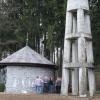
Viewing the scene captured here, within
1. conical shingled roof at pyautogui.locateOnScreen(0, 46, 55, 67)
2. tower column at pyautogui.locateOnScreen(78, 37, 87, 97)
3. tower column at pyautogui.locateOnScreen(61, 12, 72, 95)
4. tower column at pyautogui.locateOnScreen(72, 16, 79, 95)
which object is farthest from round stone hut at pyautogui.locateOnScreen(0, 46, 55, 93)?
tower column at pyautogui.locateOnScreen(78, 37, 87, 97)

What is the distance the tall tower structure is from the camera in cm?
3297

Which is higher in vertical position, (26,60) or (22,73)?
(26,60)

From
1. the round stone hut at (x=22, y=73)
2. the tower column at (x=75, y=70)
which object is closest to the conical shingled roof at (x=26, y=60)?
the round stone hut at (x=22, y=73)

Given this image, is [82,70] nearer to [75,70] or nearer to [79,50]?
[79,50]

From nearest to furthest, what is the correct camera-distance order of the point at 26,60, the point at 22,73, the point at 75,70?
the point at 75,70 → the point at 22,73 → the point at 26,60

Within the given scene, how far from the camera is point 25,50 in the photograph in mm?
40562

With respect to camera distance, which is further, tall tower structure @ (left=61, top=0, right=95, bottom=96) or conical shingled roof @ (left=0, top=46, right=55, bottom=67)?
conical shingled roof @ (left=0, top=46, right=55, bottom=67)

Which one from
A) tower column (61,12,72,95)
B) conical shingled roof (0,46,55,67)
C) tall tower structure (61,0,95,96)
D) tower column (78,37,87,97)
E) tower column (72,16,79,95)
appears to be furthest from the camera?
conical shingled roof (0,46,55,67)

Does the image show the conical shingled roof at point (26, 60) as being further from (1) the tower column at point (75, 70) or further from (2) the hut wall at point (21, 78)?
(1) the tower column at point (75, 70)

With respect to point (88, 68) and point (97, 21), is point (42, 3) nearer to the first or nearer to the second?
point (97, 21)

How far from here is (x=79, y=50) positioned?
108ft

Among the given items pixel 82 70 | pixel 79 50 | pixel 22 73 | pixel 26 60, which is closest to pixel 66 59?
pixel 79 50

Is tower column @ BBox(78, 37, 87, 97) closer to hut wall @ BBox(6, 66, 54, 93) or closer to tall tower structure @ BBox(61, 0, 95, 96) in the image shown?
tall tower structure @ BBox(61, 0, 95, 96)

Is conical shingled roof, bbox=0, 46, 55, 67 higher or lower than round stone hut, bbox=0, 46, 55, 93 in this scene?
higher
